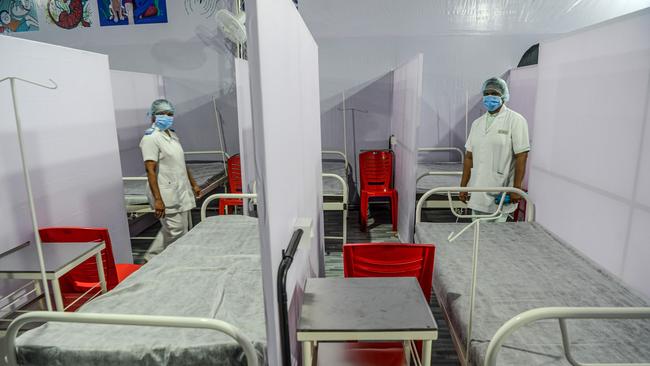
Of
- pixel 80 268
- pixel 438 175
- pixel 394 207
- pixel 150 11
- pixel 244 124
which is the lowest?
pixel 394 207

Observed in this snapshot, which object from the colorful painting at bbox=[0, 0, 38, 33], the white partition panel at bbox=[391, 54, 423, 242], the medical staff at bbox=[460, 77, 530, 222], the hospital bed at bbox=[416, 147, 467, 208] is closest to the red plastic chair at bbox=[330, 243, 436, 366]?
the medical staff at bbox=[460, 77, 530, 222]

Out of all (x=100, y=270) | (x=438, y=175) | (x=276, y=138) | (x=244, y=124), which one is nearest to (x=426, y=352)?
(x=276, y=138)

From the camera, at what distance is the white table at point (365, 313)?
1408 mm

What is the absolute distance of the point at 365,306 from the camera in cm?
157

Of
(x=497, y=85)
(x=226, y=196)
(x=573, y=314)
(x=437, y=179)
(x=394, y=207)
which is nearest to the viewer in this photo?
(x=573, y=314)

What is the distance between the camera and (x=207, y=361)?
1.50 metres

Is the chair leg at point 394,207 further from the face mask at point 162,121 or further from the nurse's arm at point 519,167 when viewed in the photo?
the face mask at point 162,121

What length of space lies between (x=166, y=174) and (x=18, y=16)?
13.1 ft

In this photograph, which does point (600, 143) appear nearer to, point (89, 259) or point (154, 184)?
point (89, 259)

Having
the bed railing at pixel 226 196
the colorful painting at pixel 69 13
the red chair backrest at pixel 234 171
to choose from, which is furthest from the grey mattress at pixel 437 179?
the colorful painting at pixel 69 13

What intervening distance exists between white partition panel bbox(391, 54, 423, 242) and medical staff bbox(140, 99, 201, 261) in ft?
6.43

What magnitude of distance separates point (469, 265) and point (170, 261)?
1.66m

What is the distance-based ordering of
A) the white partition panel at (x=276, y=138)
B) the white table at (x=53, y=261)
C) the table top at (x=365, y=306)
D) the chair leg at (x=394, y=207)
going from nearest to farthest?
the white partition panel at (x=276, y=138)
the table top at (x=365, y=306)
the white table at (x=53, y=261)
the chair leg at (x=394, y=207)

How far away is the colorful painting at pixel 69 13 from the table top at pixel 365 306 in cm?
532
